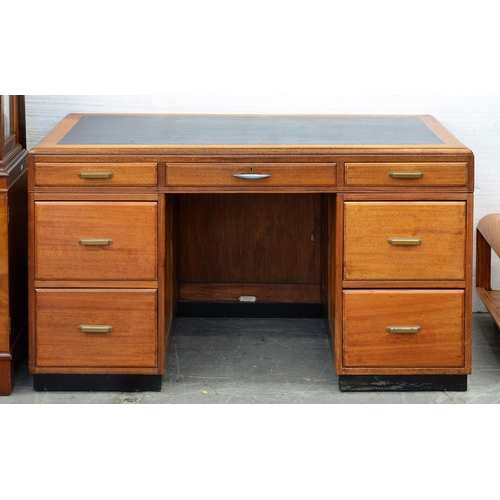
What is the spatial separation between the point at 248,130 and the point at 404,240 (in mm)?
780

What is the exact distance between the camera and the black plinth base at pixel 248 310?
4621mm

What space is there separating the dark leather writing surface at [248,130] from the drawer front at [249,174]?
0.38ft

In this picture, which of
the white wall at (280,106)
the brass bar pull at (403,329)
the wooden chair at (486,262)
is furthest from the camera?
the white wall at (280,106)

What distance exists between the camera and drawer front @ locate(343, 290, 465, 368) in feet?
12.3

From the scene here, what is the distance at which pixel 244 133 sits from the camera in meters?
3.96

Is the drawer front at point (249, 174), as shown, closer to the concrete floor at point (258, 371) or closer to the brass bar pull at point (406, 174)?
the brass bar pull at point (406, 174)

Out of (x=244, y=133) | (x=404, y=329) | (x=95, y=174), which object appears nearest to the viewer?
(x=95, y=174)

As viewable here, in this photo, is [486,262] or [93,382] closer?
[93,382]

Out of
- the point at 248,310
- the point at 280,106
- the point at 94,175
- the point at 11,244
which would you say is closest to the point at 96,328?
the point at 11,244

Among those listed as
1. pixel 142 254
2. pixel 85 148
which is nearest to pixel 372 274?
pixel 142 254

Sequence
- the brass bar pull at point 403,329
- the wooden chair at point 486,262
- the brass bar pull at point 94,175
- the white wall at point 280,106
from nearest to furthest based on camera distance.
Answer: the brass bar pull at point 94,175, the brass bar pull at point 403,329, the wooden chair at point 486,262, the white wall at point 280,106

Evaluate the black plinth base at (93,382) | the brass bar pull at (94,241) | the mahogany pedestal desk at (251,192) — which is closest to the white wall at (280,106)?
the mahogany pedestal desk at (251,192)

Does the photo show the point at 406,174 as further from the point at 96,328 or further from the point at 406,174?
the point at 96,328
